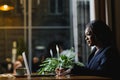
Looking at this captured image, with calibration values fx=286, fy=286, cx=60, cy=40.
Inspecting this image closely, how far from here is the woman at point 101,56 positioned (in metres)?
2.04

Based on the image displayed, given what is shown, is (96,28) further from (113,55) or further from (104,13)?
(104,13)

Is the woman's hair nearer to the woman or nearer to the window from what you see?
the woman

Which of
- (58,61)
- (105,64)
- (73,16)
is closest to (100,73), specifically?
(105,64)

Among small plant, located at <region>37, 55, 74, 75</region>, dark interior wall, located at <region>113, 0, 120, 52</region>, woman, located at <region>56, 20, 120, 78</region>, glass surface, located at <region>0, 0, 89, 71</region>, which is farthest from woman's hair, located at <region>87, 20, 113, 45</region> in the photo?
glass surface, located at <region>0, 0, 89, 71</region>

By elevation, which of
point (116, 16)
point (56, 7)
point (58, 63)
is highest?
point (56, 7)

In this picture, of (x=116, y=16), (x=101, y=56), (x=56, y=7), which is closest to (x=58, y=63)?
(x=101, y=56)

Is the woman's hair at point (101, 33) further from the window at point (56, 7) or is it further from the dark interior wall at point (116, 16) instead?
the window at point (56, 7)

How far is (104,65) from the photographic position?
2.04 m

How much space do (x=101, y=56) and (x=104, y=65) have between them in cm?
11

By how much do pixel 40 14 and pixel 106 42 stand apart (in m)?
4.44

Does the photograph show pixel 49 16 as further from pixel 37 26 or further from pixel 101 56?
pixel 101 56

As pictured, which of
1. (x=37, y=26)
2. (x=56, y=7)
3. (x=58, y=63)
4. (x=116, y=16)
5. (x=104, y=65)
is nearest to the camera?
(x=104, y=65)

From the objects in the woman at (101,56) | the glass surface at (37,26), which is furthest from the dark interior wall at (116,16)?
the glass surface at (37,26)

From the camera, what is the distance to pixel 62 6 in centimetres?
643
